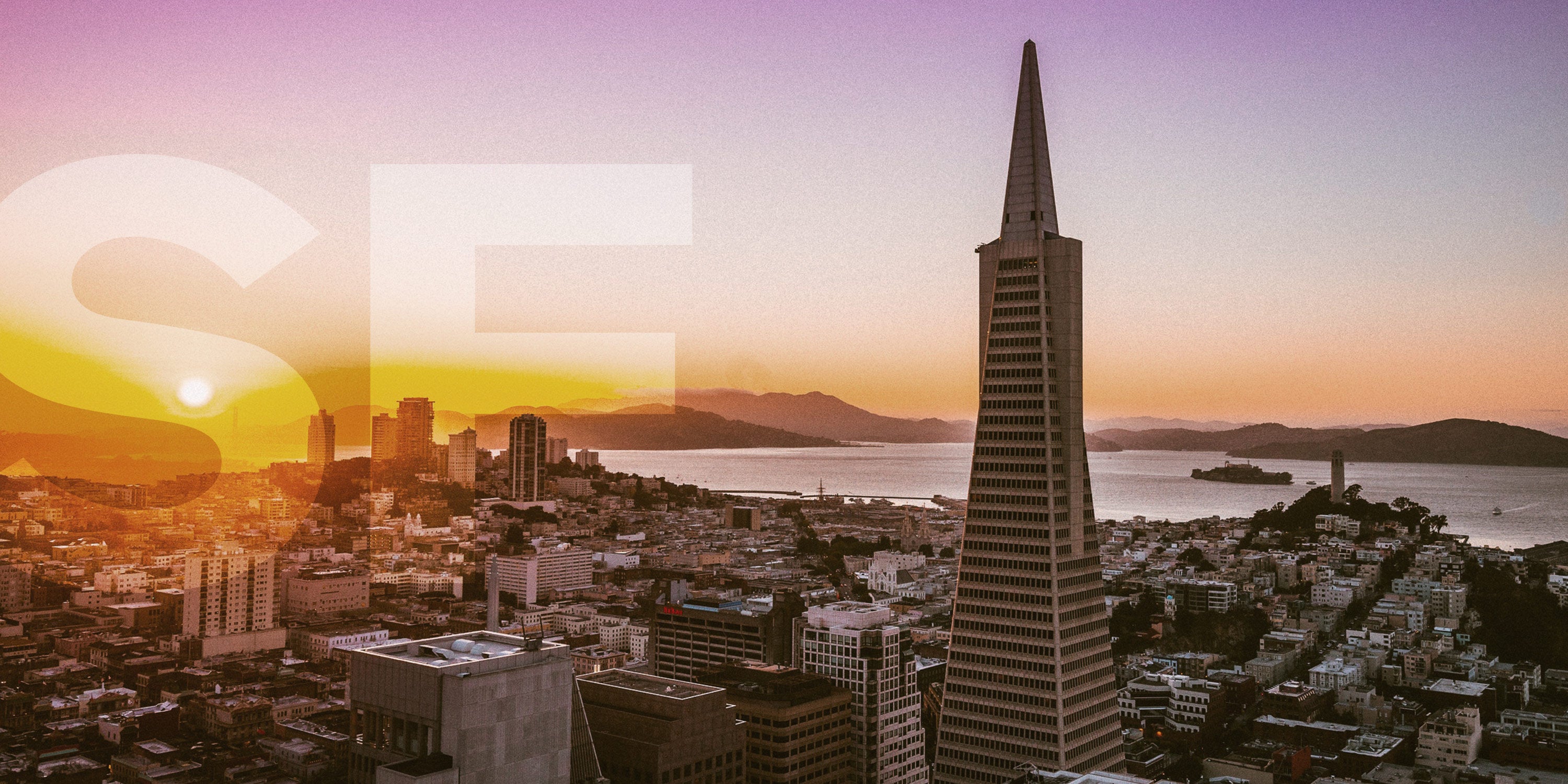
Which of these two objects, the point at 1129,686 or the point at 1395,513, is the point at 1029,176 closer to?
the point at 1129,686

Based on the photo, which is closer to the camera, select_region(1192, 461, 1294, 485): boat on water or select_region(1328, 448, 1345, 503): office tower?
select_region(1328, 448, 1345, 503): office tower

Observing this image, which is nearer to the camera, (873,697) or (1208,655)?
(873,697)

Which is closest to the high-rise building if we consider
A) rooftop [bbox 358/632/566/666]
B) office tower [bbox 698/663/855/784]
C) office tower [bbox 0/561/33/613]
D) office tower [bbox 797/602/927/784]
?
office tower [bbox 0/561/33/613]

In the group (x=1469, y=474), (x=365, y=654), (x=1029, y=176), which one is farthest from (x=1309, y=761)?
(x=1469, y=474)

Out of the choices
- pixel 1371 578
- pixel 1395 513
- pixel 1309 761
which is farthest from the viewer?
pixel 1395 513

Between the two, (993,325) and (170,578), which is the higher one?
(993,325)

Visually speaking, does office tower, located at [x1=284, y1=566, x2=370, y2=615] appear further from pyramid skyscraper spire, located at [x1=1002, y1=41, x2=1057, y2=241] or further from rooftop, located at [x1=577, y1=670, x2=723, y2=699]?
pyramid skyscraper spire, located at [x1=1002, y1=41, x2=1057, y2=241]

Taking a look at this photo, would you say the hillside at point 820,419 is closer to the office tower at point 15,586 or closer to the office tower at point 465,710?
the office tower at point 465,710
